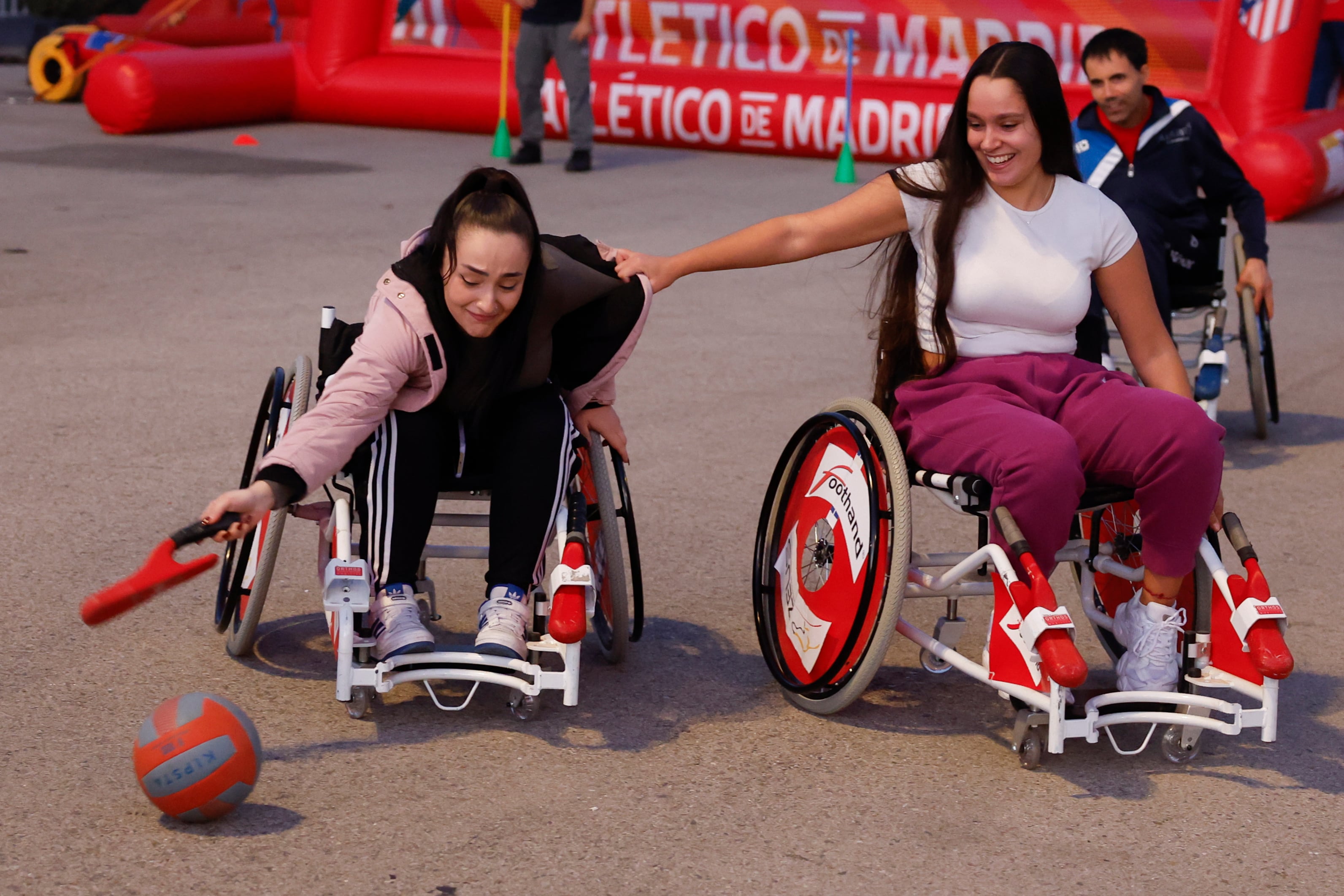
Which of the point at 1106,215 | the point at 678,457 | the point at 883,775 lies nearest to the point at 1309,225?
the point at 678,457

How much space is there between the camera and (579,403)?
139 inches

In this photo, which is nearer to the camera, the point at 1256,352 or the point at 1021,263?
the point at 1021,263

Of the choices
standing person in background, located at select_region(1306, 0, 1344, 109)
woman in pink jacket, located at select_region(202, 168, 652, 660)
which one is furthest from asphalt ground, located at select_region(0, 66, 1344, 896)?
standing person in background, located at select_region(1306, 0, 1344, 109)

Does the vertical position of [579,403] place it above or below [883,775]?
above

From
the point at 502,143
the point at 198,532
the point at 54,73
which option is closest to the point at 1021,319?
the point at 198,532

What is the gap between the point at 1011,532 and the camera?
302 cm

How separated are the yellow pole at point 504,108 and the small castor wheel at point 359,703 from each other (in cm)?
927

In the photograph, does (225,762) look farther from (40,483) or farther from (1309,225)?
(1309,225)

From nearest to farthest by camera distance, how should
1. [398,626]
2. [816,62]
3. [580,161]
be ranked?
[398,626], [580,161], [816,62]

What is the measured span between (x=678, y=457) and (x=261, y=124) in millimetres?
9510

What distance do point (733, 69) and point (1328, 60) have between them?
14.7 ft

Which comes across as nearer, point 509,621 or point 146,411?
point 509,621

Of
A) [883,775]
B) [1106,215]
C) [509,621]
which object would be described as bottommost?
[883,775]

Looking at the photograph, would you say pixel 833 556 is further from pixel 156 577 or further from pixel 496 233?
pixel 156 577
